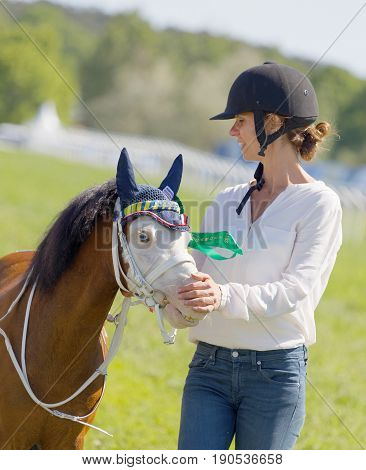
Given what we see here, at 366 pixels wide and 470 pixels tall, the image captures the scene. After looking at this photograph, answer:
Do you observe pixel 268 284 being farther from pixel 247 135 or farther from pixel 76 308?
pixel 76 308

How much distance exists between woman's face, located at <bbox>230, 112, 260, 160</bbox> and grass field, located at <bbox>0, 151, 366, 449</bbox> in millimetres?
1229

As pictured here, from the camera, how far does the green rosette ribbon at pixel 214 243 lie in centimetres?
327

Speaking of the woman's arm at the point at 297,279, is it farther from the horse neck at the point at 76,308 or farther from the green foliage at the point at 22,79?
the green foliage at the point at 22,79

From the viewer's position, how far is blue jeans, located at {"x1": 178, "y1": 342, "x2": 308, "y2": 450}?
3.29 meters

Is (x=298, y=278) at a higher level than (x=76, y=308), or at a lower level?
higher

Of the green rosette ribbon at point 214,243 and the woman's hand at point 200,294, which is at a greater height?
the green rosette ribbon at point 214,243

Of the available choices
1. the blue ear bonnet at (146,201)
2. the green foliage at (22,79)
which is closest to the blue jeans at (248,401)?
the blue ear bonnet at (146,201)

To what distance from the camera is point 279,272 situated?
336 cm

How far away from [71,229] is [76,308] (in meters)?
0.35

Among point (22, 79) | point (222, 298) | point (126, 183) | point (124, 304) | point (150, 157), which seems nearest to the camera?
point (222, 298)

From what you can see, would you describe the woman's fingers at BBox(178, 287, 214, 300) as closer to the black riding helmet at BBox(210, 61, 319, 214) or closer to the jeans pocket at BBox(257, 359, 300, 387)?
the jeans pocket at BBox(257, 359, 300, 387)

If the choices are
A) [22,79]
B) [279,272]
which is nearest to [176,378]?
[279,272]

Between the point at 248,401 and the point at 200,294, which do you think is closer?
the point at 200,294
